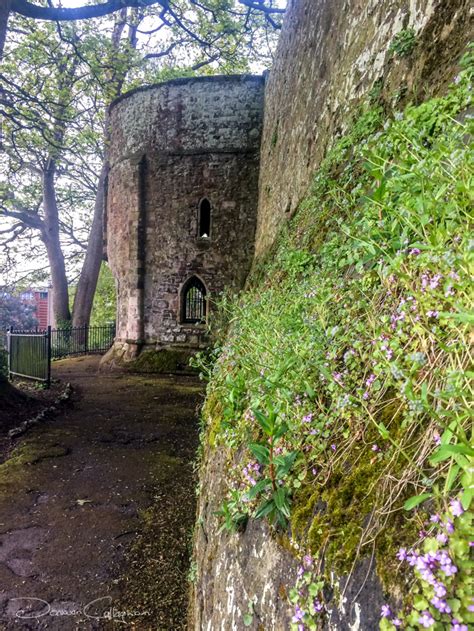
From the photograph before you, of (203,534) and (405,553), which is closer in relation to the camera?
(405,553)

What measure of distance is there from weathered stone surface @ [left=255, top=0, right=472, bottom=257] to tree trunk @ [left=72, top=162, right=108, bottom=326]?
39.4 ft

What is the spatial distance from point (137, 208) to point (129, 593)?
12005 mm

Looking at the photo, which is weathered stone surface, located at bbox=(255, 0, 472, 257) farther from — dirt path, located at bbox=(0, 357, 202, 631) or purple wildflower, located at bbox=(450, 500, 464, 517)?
dirt path, located at bbox=(0, 357, 202, 631)

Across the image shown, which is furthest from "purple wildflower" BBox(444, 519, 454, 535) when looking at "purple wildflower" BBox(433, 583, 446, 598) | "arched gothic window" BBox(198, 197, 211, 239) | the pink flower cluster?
"arched gothic window" BBox(198, 197, 211, 239)

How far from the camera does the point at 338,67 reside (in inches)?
194

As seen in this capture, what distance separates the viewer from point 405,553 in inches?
37.2

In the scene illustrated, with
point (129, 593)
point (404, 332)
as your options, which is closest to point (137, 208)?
point (129, 593)

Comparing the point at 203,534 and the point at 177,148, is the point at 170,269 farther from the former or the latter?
the point at 203,534

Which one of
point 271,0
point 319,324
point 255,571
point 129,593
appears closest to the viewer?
point 255,571

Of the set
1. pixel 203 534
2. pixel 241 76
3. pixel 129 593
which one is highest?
pixel 241 76

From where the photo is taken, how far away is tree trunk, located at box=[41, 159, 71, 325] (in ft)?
64.3

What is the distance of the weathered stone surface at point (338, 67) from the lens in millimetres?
3098

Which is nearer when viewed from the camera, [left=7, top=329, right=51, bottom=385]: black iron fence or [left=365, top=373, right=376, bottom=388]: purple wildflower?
[left=365, top=373, right=376, bottom=388]: purple wildflower

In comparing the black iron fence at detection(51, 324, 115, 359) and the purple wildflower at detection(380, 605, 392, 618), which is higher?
the purple wildflower at detection(380, 605, 392, 618)
